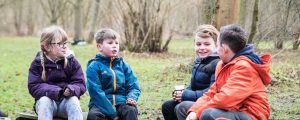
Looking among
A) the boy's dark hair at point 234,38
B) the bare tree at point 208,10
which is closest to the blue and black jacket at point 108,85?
the boy's dark hair at point 234,38

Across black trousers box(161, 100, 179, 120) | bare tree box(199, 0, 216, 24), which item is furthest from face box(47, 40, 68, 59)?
bare tree box(199, 0, 216, 24)

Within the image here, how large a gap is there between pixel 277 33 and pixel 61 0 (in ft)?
92.9

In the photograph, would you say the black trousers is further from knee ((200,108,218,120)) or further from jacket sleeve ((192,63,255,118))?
jacket sleeve ((192,63,255,118))

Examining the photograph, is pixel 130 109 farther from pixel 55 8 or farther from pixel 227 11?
pixel 55 8

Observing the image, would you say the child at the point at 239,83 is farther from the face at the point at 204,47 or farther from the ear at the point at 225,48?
the face at the point at 204,47

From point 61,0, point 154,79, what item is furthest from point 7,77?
point 61,0

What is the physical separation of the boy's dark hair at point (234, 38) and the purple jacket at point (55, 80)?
1593 millimetres

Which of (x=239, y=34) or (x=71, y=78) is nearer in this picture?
(x=239, y=34)

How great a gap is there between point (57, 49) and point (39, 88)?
1.42 ft

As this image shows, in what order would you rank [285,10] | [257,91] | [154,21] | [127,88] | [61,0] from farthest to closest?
[61,0]
[154,21]
[285,10]
[127,88]
[257,91]

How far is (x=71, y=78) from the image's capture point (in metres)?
4.64

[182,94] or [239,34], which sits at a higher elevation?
[239,34]

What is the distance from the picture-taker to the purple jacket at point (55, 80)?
4.39 m

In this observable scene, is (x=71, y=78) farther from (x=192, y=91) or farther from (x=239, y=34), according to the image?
(x=239, y=34)
